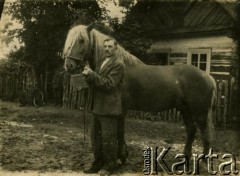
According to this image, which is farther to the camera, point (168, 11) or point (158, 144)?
point (168, 11)

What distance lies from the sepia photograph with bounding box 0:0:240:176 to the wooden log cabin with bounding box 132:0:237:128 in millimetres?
30

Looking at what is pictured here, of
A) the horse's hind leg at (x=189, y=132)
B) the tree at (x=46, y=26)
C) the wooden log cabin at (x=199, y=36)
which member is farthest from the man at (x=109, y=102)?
the wooden log cabin at (x=199, y=36)

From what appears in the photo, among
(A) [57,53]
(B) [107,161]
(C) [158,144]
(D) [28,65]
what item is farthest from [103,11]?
(B) [107,161]

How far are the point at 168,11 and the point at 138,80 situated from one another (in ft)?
22.4

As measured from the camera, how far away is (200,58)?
9.59m

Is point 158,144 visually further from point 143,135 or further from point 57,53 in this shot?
point 57,53

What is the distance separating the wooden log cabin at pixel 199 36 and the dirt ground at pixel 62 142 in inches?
71.4

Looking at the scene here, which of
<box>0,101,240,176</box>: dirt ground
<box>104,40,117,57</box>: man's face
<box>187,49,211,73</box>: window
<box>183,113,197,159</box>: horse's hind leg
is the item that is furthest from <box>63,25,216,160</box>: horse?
<box>187,49,211,73</box>: window

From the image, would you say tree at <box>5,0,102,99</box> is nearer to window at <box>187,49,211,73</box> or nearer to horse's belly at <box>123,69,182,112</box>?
window at <box>187,49,211,73</box>

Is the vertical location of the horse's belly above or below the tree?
below

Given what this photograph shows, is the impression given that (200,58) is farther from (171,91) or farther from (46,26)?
(171,91)

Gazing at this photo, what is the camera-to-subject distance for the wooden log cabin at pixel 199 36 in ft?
26.8

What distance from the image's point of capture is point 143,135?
607 centimetres

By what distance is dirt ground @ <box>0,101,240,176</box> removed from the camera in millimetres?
4039
